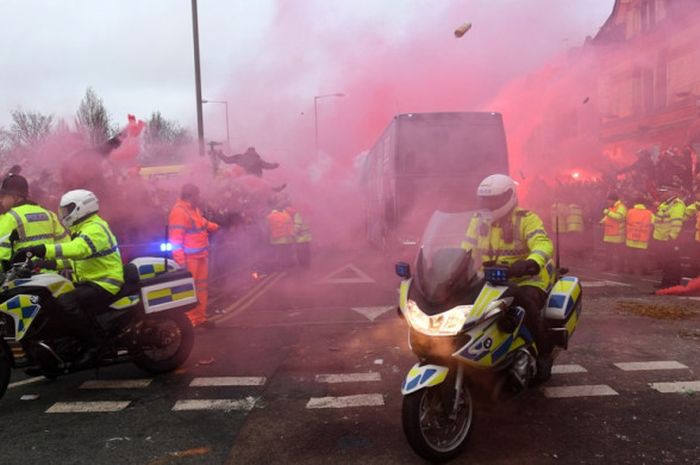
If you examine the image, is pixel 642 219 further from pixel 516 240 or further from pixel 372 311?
pixel 516 240

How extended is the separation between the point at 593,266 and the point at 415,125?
5119 millimetres

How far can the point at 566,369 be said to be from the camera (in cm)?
491

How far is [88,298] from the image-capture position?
452 cm

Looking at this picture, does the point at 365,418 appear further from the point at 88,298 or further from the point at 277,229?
the point at 277,229

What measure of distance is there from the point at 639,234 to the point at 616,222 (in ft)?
2.88

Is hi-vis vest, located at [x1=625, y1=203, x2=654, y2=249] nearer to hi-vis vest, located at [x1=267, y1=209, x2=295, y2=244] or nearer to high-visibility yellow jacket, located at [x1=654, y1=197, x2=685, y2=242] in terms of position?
high-visibility yellow jacket, located at [x1=654, y1=197, x2=685, y2=242]

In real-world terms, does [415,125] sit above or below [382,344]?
above

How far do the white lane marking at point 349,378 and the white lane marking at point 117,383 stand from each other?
5.03ft

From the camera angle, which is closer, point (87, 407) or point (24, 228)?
point (87, 407)

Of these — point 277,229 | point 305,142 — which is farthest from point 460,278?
point 305,142

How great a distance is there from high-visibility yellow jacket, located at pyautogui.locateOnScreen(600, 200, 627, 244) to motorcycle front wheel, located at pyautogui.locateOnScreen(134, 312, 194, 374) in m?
8.95

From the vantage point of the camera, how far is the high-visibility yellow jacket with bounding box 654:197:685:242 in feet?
29.7

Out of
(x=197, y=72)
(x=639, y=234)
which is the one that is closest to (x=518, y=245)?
(x=639, y=234)

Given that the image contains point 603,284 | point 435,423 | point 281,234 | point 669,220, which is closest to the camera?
point 435,423
